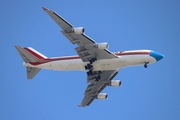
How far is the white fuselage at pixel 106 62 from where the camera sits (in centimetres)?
8019

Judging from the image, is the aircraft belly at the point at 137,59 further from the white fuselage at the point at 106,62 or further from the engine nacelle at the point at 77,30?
the engine nacelle at the point at 77,30

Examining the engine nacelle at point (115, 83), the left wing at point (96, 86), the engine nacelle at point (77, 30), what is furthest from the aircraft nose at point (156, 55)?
the engine nacelle at point (77, 30)

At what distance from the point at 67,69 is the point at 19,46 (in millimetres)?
10894

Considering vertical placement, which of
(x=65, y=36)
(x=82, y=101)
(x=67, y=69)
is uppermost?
(x=65, y=36)

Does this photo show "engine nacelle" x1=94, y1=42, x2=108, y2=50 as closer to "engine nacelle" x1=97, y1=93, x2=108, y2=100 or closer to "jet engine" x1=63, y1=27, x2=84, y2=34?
"jet engine" x1=63, y1=27, x2=84, y2=34

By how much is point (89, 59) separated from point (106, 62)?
3.56 meters

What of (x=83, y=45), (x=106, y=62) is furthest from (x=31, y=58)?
(x=106, y=62)

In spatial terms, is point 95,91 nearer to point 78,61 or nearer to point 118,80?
point 118,80

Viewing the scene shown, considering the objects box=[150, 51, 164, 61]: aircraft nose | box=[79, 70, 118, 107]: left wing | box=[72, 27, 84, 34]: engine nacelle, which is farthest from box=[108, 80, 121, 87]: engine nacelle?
box=[72, 27, 84, 34]: engine nacelle

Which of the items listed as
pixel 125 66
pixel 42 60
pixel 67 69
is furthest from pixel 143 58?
pixel 42 60

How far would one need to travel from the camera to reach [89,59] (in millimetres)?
82062

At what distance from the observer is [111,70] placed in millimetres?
88250

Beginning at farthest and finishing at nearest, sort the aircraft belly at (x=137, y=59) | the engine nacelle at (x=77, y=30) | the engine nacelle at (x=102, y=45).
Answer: the aircraft belly at (x=137, y=59) < the engine nacelle at (x=102, y=45) < the engine nacelle at (x=77, y=30)

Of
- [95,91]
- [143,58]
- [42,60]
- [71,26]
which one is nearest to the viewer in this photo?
[71,26]
